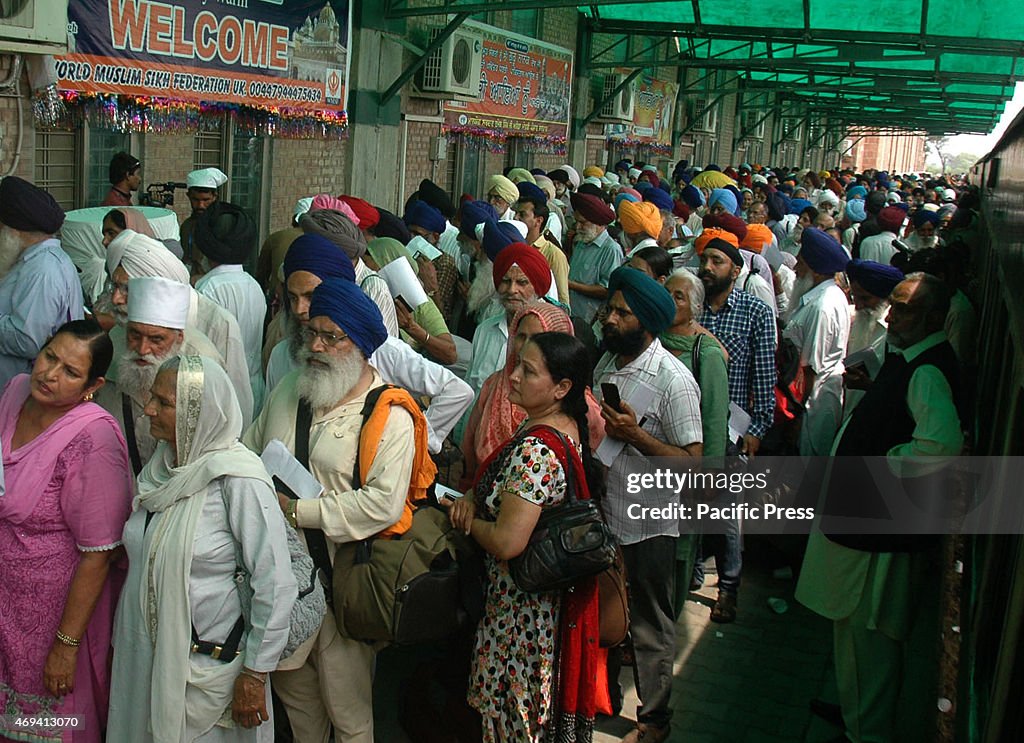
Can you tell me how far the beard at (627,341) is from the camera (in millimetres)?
4332

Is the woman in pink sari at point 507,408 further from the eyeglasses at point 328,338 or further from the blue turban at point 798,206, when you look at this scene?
the blue turban at point 798,206

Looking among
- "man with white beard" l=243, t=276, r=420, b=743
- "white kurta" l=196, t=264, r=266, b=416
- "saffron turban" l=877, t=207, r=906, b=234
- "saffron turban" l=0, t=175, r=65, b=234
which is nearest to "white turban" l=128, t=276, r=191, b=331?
"man with white beard" l=243, t=276, r=420, b=743

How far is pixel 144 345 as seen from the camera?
3848 mm

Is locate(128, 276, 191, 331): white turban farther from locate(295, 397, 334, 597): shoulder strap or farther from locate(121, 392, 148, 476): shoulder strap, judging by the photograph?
locate(295, 397, 334, 597): shoulder strap

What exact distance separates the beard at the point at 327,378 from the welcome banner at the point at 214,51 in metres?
4.92

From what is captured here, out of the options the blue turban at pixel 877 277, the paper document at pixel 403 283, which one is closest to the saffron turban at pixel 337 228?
the paper document at pixel 403 283

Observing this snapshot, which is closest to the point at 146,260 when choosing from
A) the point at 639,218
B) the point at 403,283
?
the point at 403,283

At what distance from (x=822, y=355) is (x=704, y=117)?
22166 mm

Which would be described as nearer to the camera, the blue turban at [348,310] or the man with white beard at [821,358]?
the blue turban at [348,310]

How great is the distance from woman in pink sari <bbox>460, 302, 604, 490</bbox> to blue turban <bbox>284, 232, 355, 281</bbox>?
758mm

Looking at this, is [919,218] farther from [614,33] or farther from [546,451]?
[546,451]

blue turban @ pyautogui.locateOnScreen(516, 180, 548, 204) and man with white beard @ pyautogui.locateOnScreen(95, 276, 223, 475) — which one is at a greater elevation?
blue turban @ pyautogui.locateOnScreen(516, 180, 548, 204)

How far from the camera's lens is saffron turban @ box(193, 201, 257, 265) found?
16.9ft

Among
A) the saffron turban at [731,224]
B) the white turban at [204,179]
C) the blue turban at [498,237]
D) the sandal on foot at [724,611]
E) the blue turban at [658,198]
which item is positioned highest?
the blue turban at [658,198]
